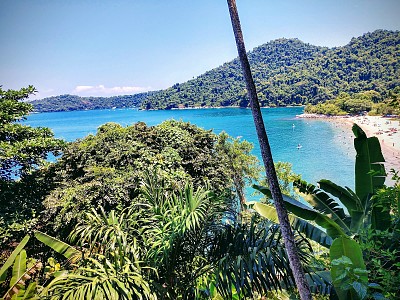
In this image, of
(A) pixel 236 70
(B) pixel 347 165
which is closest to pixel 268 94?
(A) pixel 236 70

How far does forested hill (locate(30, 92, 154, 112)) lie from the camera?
8261 cm

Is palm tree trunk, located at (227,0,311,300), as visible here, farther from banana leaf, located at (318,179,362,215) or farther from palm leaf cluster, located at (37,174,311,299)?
banana leaf, located at (318,179,362,215)

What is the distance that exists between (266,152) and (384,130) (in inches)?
2045

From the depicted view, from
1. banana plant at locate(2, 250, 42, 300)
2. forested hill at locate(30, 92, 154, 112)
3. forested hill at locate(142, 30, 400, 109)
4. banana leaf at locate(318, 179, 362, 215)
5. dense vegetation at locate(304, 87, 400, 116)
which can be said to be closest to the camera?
banana plant at locate(2, 250, 42, 300)

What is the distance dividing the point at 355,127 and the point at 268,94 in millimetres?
91176

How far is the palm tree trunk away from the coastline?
1143 inches

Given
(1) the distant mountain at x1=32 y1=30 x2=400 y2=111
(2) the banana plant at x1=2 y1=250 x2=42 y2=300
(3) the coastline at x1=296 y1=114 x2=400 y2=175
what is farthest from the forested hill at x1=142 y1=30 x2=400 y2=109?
(2) the banana plant at x1=2 y1=250 x2=42 y2=300

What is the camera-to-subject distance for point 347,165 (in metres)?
34.2

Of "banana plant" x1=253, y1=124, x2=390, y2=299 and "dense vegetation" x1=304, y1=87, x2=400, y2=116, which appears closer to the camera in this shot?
"banana plant" x1=253, y1=124, x2=390, y2=299

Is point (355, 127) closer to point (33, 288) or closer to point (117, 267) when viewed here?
point (117, 267)

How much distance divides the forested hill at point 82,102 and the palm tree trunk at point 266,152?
60.9m

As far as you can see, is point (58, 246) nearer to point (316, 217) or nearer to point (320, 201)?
point (316, 217)

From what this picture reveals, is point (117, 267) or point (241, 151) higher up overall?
Answer: point (117, 267)

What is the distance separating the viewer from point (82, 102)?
118m
